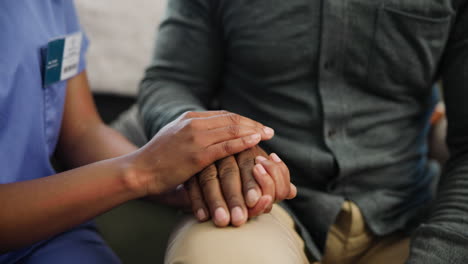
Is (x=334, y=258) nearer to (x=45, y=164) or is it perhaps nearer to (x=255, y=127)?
(x=255, y=127)

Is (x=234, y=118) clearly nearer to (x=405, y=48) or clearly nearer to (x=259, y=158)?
(x=259, y=158)

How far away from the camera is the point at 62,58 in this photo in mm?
713

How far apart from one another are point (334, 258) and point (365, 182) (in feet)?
0.52

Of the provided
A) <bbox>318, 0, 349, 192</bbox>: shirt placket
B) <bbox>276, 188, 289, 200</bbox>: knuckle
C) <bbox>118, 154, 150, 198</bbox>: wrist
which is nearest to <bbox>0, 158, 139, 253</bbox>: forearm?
<bbox>118, 154, 150, 198</bbox>: wrist

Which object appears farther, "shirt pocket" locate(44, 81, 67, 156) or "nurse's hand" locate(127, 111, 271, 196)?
"shirt pocket" locate(44, 81, 67, 156)

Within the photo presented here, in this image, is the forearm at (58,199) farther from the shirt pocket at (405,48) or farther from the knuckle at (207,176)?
the shirt pocket at (405,48)

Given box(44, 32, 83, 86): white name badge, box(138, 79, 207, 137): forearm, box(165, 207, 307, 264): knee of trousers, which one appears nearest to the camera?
box(165, 207, 307, 264): knee of trousers

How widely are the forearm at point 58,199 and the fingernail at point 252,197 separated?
16 cm

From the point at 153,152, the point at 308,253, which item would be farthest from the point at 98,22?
the point at 308,253

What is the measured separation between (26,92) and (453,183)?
728 millimetres

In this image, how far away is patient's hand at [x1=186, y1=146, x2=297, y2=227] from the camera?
0.61 meters

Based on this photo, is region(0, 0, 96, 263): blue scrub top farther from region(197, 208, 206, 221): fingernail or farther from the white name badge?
region(197, 208, 206, 221): fingernail

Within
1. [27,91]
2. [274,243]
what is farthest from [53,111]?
[274,243]

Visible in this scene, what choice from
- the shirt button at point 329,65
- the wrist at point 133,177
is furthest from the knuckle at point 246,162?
the shirt button at point 329,65
